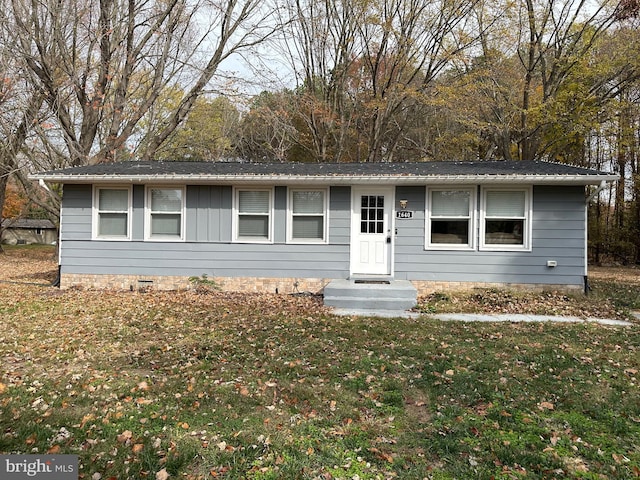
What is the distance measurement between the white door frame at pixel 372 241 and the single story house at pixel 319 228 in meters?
0.02

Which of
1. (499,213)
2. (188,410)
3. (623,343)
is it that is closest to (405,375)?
(188,410)

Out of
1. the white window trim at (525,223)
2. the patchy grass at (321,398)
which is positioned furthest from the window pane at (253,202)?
the white window trim at (525,223)

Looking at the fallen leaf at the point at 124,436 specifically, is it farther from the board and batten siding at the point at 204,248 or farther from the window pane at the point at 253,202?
the window pane at the point at 253,202

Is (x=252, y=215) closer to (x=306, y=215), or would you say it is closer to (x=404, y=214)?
(x=306, y=215)

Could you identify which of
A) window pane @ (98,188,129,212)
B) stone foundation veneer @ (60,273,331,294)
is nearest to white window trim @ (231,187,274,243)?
stone foundation veneer @ (60,273,331,294)

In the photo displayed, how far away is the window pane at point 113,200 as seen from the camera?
900 cm

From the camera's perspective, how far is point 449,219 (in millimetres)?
8477

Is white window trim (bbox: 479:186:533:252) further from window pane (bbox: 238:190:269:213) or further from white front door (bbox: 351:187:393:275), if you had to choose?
window pane (bbox: 238:190:269:213)

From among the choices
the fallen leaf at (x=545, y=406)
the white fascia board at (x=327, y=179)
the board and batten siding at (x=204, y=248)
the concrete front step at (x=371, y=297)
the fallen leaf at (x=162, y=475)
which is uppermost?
the white fascia board at (x=327, y=179)

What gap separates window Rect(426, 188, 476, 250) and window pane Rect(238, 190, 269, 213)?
367 centimetres

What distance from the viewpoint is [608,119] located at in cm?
1498

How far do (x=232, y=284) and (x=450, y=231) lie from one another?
505 centimetres

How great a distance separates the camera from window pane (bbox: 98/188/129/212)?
29.5 ft

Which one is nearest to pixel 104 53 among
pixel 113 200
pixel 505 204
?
pixel 113 200
